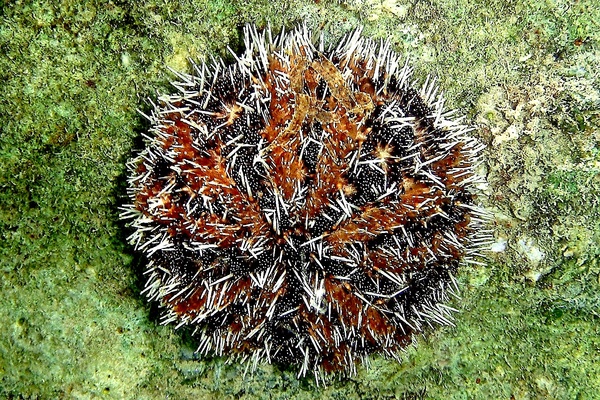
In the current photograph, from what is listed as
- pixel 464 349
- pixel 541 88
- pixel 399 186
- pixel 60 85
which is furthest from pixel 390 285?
pixel 60 85

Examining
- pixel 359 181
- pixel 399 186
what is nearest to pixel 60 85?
pixel 359 181

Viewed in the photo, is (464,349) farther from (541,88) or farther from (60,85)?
(60,85)

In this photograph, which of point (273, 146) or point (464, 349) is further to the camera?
point (464, 349)

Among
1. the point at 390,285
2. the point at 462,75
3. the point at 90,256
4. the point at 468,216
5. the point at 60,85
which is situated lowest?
the point at 90,256

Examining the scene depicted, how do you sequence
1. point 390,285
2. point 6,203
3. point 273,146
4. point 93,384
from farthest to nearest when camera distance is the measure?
point 93,384, point 6,203, point 390,285, point 273,146

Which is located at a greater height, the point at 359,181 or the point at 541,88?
the point at 541,88

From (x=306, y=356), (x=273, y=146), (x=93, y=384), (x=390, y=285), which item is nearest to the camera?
(x=273, y=146)
